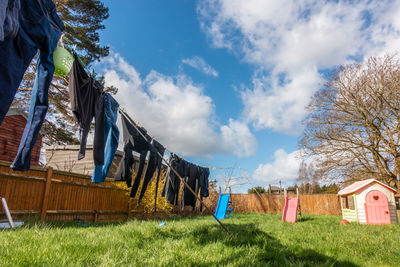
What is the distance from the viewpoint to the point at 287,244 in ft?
12.9

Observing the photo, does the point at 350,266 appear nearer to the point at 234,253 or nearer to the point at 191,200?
the point at 234,253

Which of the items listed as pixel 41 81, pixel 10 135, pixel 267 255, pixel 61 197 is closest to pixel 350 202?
pixel 267 255

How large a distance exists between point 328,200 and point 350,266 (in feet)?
44.3

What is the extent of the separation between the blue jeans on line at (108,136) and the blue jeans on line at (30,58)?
1304 mm

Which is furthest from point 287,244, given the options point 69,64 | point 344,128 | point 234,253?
point 344,128

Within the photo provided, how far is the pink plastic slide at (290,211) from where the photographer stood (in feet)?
28.4

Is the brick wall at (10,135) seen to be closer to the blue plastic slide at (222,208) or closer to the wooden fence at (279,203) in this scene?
the blue plastic slide at (222,208)

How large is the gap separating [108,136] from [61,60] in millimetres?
1559

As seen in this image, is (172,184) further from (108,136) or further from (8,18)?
(8,18)

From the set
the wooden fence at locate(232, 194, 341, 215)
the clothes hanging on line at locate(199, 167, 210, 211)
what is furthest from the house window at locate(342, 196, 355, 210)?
the clothes hanging on line at locate(199, 167, 210, 211)

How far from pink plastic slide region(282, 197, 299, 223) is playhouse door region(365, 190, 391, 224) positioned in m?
2.43

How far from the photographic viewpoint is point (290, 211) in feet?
29.4

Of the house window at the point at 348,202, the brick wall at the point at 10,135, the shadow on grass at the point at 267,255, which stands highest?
the brick wall at the point at 10,135

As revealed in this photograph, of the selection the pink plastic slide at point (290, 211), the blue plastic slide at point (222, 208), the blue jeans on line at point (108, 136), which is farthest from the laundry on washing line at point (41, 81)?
the blue plastic slide at point (222, 208)
